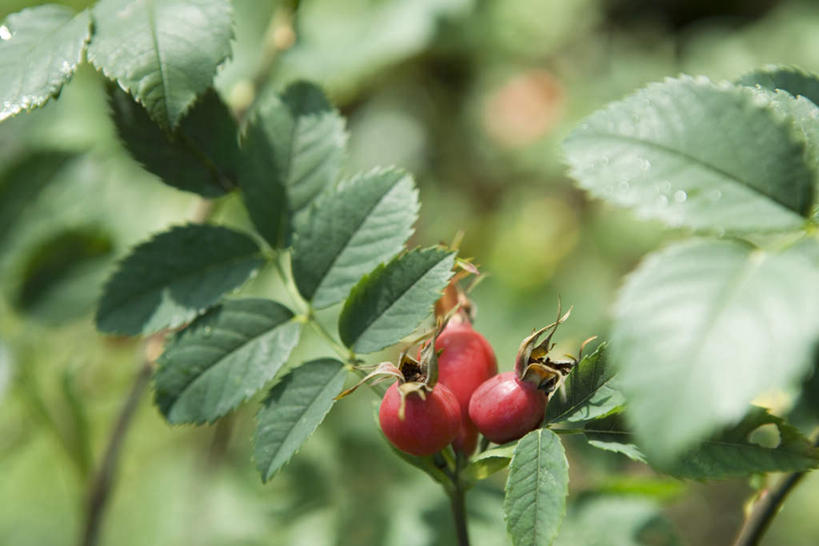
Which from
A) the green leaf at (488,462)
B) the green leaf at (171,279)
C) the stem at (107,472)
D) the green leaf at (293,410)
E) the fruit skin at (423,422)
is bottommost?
the stem at (107,472)

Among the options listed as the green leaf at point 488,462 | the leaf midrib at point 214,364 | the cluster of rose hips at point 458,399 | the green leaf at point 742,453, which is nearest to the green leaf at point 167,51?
the leaf midrib at point 214,364

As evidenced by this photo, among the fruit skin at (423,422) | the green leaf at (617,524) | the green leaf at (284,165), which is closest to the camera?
the fruit skin at (423,422)

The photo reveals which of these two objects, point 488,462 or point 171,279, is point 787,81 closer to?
point 488,462

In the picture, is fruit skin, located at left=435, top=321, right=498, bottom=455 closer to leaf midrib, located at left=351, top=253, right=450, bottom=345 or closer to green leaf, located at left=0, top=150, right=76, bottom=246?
leaf midrib, located at left=351, top=253, right=450, bottom=345

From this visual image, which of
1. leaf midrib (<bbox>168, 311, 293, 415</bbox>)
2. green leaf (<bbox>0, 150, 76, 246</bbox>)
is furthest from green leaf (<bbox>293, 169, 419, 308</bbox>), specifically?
green leaf (<bbox>0, 150, 76, 246</bbox>)

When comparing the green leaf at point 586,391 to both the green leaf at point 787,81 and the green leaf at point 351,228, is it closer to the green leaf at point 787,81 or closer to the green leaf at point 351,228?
the green leaf at point 351,228

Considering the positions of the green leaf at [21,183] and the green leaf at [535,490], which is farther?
the green leaf at [21,183]

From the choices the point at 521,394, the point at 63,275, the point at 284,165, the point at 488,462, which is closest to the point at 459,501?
the point at 488,462

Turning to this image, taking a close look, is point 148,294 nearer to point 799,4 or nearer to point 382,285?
point 382,285
